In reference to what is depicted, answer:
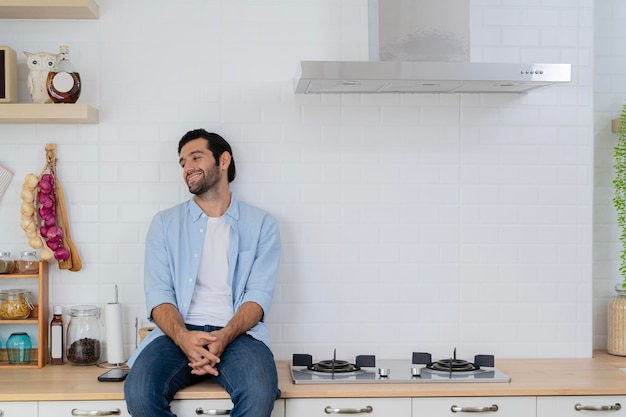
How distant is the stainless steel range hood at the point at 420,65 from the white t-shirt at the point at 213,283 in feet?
2.55

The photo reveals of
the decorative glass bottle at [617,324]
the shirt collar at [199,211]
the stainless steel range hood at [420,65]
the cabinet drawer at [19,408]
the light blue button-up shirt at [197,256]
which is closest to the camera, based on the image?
the cabinet drawer at [19,408]

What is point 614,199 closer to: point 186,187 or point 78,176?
point 186,187

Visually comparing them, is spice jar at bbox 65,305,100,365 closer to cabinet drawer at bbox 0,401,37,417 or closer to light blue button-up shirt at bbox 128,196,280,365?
light blue button-up shirt at bbox 128,196,280,365

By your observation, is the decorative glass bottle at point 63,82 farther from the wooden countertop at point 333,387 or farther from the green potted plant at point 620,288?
the green potted plant at point 620,288

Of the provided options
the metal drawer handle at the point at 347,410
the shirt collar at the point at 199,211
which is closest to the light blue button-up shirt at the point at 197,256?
the shirt collar at the point at 199,211

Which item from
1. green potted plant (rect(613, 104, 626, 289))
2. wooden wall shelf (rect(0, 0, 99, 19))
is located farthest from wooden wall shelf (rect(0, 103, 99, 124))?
green potted plant (rect(613, 104, 626, 289))

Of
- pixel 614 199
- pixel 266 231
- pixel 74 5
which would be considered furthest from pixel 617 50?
pixel 74 5

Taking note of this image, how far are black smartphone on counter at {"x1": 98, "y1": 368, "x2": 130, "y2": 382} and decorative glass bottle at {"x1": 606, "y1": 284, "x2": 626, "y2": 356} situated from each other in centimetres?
240

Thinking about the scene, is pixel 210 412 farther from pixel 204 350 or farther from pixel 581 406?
pixel 581 406

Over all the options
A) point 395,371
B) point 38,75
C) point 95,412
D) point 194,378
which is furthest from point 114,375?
point 38,75

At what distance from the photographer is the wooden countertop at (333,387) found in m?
3.26

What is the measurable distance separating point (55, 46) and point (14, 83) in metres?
0.27

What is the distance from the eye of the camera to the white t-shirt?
143 inches

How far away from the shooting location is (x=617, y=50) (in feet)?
14.0
